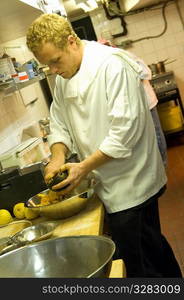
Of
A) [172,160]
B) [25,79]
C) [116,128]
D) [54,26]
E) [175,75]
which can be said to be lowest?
[172,160]

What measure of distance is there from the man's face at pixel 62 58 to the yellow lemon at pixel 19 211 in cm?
65

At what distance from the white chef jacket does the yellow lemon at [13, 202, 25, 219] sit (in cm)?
37

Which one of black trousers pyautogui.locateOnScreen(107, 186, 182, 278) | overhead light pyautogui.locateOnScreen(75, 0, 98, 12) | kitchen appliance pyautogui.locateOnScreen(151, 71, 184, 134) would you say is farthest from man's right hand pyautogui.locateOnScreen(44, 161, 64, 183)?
kitchen appliance pyautogui.locateOnScreen(151, 71, 184, 134)

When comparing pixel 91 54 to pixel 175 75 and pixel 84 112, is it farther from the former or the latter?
pixel 175 75

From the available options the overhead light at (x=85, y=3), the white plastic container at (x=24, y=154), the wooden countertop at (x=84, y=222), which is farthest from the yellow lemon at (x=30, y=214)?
the overhead light at (x=85, y=3)

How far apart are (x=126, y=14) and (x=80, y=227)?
5312 millimetres

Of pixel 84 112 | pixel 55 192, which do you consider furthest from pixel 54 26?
pixel 55 192

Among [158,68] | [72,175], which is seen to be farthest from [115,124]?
[158,68]

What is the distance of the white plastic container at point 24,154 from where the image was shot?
239 cm

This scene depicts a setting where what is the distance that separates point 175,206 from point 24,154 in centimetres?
184

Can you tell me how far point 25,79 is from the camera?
2.79m

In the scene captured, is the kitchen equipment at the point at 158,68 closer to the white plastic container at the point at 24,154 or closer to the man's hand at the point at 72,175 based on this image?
the white plastic container at the point at 24,154

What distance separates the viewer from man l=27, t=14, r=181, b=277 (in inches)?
67.9

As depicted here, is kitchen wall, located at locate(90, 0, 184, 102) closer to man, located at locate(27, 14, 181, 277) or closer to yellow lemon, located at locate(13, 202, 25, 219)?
man, located at locate(27, 14, 181, 277)
